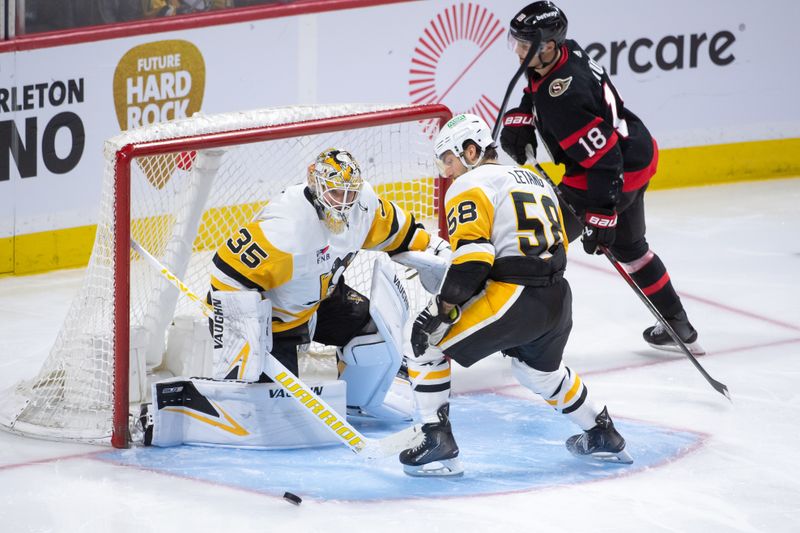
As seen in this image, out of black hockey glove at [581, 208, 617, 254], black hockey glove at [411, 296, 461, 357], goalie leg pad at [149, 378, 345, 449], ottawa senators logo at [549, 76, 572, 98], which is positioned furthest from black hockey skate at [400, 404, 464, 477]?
ottawa senators logo at [549, 76, 572, 98]

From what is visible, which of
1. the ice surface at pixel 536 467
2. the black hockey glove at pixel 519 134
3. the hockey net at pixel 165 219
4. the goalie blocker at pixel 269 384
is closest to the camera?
the ice surface at pixel 536 467

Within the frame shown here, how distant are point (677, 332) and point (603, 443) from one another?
1106 millimetres

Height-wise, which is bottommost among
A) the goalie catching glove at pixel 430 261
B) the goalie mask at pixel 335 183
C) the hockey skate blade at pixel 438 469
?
the hockey skate blade at pixel 438 469

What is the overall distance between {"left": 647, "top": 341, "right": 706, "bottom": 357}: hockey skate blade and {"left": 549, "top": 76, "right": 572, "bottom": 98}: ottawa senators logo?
1.08 m

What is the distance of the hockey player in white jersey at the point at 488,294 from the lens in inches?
148

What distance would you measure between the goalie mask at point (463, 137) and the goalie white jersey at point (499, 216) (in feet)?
0.20

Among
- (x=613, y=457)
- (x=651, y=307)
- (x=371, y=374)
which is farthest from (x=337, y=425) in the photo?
(x=651, y=307)

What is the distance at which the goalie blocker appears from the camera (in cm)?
402

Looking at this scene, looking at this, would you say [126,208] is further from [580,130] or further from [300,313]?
[580,130]

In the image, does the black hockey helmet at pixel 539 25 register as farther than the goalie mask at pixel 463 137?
Yes

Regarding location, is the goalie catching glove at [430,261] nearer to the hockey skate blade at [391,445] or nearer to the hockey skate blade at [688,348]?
the hockey skate blade at [391,445]

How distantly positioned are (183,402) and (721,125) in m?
4.00

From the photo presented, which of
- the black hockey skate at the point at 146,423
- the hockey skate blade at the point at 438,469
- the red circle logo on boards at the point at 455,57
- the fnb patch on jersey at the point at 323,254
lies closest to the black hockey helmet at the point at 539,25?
the fnb patch on jersey at the point at 323,254

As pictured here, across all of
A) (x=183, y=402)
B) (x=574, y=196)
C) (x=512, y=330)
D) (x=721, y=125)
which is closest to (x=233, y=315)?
(x=183, y=402)
